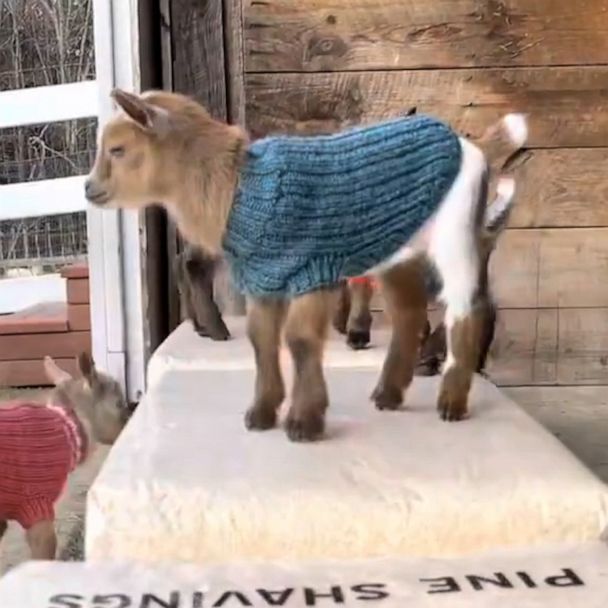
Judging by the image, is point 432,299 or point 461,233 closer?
point 461,233

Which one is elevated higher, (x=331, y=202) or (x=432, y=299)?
(x=331, y=202)

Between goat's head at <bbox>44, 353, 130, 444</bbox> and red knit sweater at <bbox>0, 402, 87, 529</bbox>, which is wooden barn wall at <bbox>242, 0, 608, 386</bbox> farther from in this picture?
red knit sweater at <bbox>0, 402, 87, 529</bbox>

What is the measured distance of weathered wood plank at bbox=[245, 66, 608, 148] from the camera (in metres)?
1.45

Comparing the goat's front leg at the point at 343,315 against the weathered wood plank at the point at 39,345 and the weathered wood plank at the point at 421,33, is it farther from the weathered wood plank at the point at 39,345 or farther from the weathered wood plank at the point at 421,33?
the weathered wood plank at the point at 39,345

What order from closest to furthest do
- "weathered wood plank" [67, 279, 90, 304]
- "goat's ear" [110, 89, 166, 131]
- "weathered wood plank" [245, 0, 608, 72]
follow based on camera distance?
"goat's ear" [110, 89, 166, 131] → "weathered wood plank" [245, 0, 608, 72] → "weathered wood plank" [67, 279, 90, 304]

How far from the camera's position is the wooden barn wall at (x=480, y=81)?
144cm

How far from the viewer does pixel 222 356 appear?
46.6 inches

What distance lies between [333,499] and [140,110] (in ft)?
1.07

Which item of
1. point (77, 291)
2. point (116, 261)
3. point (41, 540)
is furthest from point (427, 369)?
point (77, 291)

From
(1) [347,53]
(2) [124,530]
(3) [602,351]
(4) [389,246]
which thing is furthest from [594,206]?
(2) [124,530]

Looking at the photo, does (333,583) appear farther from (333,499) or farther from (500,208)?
(500,208)

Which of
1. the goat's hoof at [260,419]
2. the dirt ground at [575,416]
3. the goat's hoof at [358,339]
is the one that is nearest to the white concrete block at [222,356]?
the goat's hoof at [358,339]

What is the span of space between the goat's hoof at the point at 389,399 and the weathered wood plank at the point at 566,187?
58 cm

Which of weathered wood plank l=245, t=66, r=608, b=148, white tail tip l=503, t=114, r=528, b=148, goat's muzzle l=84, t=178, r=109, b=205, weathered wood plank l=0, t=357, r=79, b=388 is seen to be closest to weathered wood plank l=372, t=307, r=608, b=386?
weathered wood plank l=245, t=66, r=608, b=148
